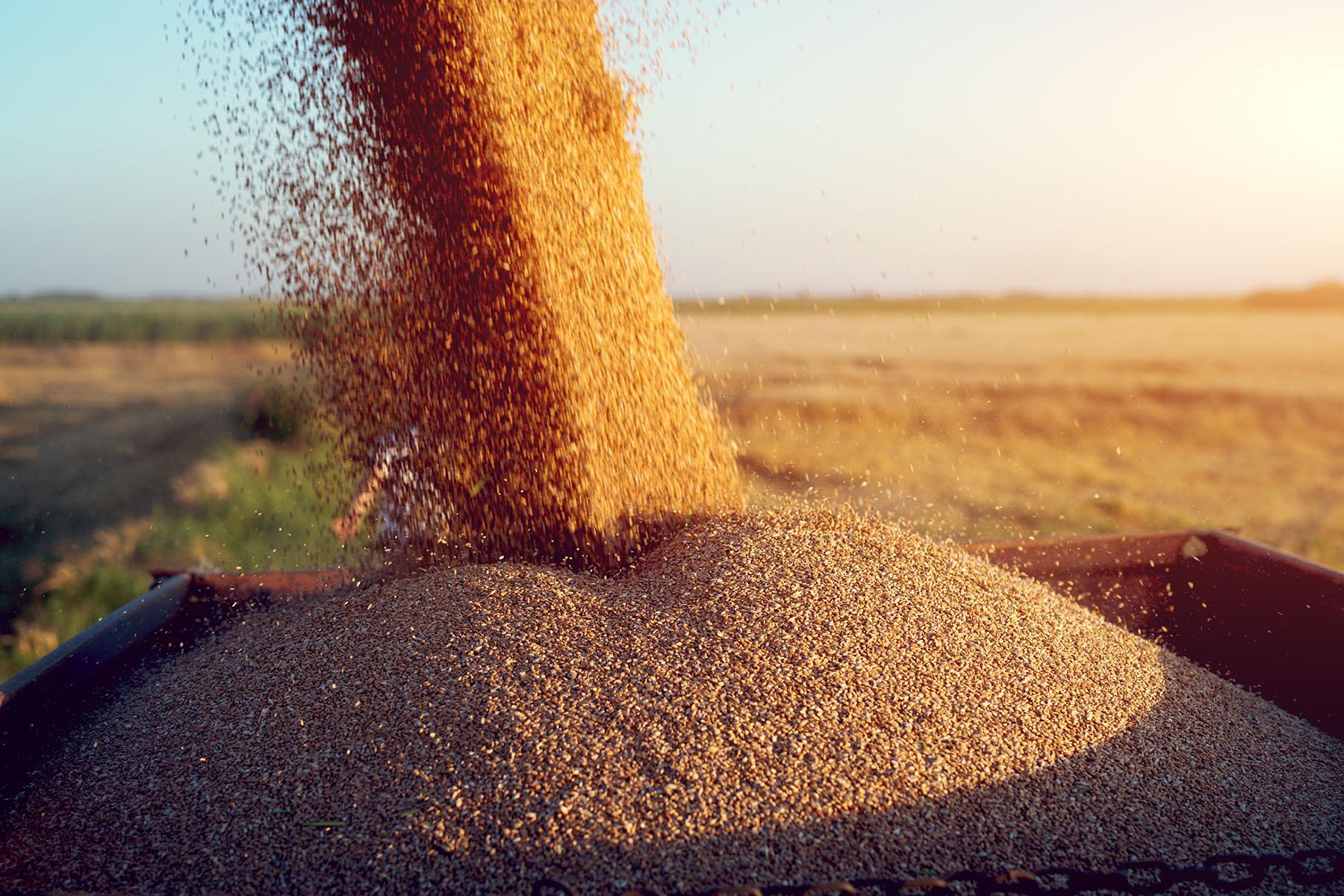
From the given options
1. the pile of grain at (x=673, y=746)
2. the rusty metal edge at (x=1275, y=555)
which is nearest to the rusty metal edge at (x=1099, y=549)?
the rusty metal edge at (x=1275, y=555)

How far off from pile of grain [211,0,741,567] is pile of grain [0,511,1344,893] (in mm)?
377

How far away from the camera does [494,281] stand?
2.64 metres

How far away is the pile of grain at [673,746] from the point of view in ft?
5.02

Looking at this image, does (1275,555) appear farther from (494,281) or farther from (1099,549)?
(494,281)

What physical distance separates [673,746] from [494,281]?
4.89 feet

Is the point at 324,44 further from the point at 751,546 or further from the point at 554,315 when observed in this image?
the point at 751,546

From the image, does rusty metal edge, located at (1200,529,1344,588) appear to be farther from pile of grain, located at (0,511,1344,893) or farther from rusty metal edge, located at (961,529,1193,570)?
pile of grain, located at (0,511,1344,893)

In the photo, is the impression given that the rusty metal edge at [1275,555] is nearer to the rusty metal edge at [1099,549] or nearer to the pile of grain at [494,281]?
the rusty metal edge at [1099,549]

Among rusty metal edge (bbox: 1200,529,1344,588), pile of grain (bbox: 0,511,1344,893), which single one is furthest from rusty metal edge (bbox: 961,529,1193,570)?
pile of grain (bbox: 0,511,1344,893)

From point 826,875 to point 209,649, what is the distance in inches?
71.8

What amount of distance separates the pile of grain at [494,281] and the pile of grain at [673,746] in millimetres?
377

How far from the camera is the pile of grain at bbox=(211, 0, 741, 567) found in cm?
258

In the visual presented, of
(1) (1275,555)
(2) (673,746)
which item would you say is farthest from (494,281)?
(1) (1275,555)

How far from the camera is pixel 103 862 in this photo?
5.39 ft
